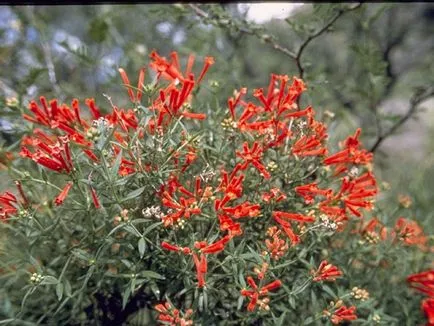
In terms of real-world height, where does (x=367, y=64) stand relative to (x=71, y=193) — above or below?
above

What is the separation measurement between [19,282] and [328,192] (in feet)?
4.71

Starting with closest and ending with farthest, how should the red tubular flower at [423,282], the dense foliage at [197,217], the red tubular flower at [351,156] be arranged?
the dense foliage at [197,217], the red tubular flower at [351,156], the red tubular flower at [423,282]

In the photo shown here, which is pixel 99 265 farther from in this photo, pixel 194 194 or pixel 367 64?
pixel 367 64

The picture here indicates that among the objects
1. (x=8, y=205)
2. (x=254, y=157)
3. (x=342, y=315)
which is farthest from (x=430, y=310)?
(x=8, y=205)

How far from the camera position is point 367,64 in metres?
2.82

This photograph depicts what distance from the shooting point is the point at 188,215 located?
1.80 meters

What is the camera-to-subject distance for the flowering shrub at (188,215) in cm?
184

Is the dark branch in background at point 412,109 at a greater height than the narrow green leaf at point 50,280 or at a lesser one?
greater

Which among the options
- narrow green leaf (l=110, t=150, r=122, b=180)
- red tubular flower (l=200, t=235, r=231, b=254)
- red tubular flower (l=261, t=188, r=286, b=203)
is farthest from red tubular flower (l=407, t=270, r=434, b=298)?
narrow green leaf (l=110, t=150, r=122, b=180)

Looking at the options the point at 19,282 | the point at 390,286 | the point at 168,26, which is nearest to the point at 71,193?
the point at 19,282

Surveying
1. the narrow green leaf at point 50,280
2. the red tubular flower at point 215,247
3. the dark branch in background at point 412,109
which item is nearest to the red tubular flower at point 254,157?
the red tubular flower at point 215,247

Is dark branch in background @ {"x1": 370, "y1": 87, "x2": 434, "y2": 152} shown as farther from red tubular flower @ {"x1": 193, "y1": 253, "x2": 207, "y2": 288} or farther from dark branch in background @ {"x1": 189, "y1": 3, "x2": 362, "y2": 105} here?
red tubular flower @ {"x1": 193, "y1": 253, "x2": 207, "y2": 288}

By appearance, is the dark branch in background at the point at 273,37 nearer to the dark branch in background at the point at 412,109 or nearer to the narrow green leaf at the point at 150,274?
the dark branch in background at the point at 412,109

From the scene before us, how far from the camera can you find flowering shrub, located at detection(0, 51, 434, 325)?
1.84 metres
